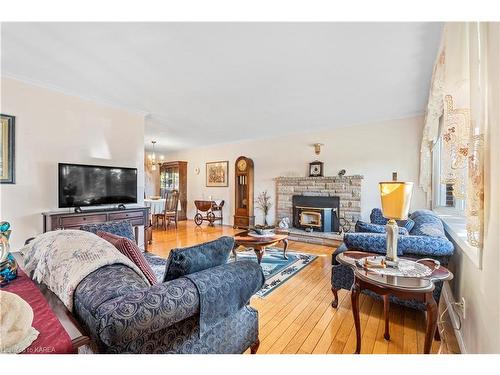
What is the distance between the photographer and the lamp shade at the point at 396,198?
1599 mm

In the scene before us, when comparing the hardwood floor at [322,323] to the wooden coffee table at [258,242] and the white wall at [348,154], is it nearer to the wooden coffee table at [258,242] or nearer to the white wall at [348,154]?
the wooden coffee table at [258,242]

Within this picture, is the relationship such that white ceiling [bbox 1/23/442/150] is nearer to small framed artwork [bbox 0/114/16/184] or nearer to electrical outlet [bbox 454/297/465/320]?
small framed artwork [bbox 0/114/16/184]

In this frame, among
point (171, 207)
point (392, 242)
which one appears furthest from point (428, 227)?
point (171, 207)

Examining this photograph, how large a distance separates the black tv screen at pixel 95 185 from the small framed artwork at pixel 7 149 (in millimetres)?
463

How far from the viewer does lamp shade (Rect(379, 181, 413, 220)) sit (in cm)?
160

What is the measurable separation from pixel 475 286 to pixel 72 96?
4675 mm

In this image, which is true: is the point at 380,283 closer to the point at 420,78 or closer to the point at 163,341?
the point at 163,341

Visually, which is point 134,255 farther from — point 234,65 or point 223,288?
point 234,65

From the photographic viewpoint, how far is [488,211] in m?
1.16

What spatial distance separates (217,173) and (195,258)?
19.6 ft

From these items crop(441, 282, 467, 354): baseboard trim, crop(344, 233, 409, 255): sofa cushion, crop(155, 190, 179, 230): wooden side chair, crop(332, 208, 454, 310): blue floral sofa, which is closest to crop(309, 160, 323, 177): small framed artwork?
crop(332, 208, 454, 310): blue floral sofa

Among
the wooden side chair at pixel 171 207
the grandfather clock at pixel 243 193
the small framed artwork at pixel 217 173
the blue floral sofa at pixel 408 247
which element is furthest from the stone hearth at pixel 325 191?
the wooden side chair at pixel 171 207

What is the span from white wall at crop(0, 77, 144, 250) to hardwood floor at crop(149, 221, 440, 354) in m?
2.97
